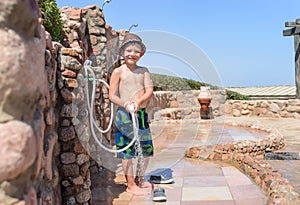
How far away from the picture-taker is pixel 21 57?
2.93 feet

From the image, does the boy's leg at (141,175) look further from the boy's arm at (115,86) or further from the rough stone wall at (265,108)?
the rough stone wall at (265,108)

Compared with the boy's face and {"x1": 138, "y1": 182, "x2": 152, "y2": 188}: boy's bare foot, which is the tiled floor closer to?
{"x1": 138, "y1": 182, "x2": 152, "y2": 188}: boy's bare foot

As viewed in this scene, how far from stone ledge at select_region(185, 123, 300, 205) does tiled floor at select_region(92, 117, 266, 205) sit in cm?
9

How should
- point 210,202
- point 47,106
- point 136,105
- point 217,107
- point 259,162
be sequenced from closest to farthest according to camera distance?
point 47,106
point 210,202
point 136,105
point 259,162
point 217,107

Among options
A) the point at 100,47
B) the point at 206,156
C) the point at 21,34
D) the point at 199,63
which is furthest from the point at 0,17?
the point at 100,47

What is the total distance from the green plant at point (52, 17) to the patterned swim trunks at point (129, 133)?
986 mm

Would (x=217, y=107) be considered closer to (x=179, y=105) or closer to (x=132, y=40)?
(x=179, y=105)

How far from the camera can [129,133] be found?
322 centimetres

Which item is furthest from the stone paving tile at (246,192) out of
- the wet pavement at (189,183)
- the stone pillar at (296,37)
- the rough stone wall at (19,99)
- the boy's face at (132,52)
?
the stone pillar at (296,37)

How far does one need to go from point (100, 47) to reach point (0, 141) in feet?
15.4

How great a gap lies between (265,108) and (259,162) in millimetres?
8774

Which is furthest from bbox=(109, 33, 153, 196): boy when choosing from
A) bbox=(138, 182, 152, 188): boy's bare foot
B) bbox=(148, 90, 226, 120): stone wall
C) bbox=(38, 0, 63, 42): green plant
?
bbox=(148, 90, 226, 120): stone wall

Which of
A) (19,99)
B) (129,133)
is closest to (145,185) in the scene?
(129,133)

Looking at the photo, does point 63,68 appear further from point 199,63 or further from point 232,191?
point 199,63
